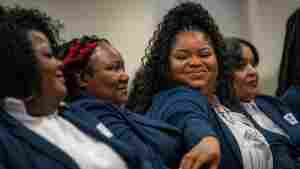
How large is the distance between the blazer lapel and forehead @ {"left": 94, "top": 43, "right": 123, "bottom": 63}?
0.35 meters

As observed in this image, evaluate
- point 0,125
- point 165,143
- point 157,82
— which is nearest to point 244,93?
point 157,82

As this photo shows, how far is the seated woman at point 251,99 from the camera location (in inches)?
57.7

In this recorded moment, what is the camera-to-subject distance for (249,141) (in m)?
1.27

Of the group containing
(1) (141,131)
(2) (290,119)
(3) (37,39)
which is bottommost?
(2) (290,119)

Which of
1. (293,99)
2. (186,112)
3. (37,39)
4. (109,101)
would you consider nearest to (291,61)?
(293,99)

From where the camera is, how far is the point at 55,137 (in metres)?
0.95

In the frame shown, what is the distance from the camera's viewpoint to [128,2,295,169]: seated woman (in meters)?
1.18

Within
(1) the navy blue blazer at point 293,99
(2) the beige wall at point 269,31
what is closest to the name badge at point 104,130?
(1) the navy blue blazer at point 293,99

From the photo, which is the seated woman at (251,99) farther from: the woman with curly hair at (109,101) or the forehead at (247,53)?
the woman with curly hair at (109,101)

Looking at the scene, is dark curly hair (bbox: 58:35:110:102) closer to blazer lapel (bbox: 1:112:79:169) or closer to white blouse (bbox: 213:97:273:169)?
blazer lapel (bbox: 1:112:79:169)

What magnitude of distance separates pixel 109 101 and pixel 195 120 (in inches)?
9.4

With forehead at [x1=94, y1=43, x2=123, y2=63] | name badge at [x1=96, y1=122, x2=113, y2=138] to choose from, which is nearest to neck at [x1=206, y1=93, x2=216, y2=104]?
forehead at [x1=94, y1=43, x2=123, y2=63]

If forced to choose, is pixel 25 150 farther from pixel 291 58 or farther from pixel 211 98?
pixel 291 58

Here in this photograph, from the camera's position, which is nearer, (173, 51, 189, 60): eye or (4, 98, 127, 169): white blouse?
(4, 98, 127, 169): white blouse
